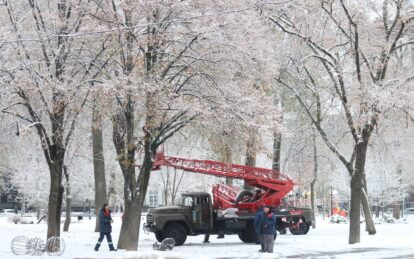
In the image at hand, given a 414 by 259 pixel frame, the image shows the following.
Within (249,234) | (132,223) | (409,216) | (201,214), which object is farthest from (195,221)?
(409,216)

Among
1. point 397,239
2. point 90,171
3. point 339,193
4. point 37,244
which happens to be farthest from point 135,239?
point 339,193

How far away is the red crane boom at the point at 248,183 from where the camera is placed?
26.5 metres

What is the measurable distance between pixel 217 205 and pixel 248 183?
203 centimetres

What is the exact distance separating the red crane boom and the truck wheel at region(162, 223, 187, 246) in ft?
6.93

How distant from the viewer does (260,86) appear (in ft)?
71.8

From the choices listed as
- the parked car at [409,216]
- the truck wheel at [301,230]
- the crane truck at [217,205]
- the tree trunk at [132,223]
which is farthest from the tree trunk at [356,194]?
the parked car at [409,216]

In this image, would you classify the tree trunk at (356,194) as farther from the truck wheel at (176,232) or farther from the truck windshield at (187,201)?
the truck wheel at (176,232)

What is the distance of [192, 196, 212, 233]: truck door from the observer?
26.3 metres

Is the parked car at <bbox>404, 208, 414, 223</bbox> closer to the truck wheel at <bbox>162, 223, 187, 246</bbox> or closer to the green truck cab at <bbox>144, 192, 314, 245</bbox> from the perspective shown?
the green truck cab at <bbox>144, 192, 314, 245</bbox>

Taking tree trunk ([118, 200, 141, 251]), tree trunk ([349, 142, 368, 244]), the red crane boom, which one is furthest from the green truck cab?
tree trunk ([118, 200, 141, 251])

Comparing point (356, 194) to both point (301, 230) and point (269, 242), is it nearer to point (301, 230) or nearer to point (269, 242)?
point (269, 242)

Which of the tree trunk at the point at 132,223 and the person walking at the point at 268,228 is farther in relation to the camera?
the person walking at the point at 268,228

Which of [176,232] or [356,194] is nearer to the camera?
[356,194]

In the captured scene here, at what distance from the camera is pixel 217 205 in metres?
27.5
